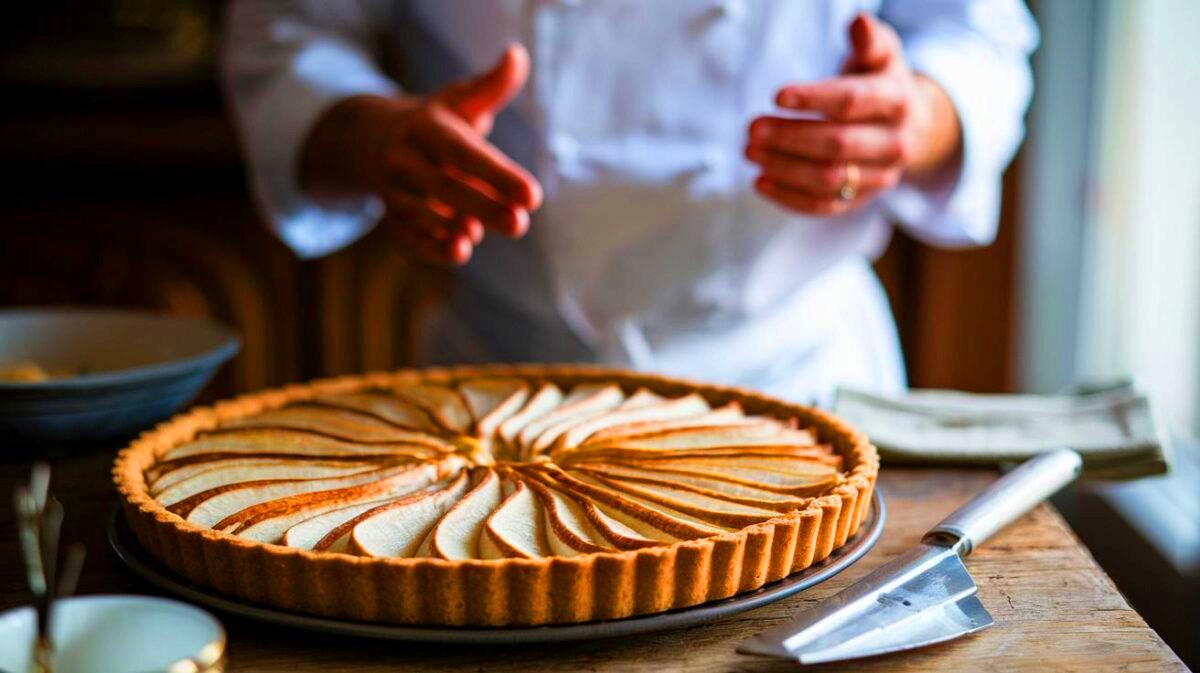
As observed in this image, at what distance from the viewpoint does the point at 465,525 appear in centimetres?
109

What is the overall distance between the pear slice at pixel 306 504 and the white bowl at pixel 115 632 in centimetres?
26

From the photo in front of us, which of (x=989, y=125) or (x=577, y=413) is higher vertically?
(x=989, y=125)

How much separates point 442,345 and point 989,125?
1.12 m

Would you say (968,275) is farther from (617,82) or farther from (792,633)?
(792,633)

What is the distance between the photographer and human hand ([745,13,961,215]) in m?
1.64

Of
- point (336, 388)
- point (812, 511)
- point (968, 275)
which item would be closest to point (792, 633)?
point (812, 511)

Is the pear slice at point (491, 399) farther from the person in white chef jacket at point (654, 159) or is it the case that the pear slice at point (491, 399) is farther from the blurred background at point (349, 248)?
the blurred background at point (349, 248)

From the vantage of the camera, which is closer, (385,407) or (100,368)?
(385,407)

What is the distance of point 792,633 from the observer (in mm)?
922

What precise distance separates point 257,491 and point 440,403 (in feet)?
1.25

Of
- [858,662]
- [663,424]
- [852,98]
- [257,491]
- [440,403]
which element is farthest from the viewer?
[852,98]

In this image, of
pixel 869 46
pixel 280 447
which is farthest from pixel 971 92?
pixel 280 447

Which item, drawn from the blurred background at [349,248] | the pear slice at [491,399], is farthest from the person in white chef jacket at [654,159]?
the blurred background at [349,248]

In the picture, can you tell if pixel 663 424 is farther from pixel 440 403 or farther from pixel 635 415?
pixel 440 403
